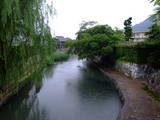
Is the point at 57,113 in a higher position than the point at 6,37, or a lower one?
lower

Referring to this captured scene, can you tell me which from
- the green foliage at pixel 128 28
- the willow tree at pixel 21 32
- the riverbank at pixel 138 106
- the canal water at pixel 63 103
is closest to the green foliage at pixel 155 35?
the riverbank at pixel 138 106

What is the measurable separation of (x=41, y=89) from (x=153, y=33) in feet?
24.2

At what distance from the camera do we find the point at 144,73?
988 centimetres

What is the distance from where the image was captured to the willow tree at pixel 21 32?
456cm

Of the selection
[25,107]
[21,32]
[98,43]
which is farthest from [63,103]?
[98,43]

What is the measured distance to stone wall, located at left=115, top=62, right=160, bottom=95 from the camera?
7293 millimetres

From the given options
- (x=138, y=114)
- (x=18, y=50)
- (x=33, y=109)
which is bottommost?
(x=33, y=109)

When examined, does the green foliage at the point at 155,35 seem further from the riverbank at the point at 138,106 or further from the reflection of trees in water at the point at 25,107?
the reflection of trees in water at the point at 25,107

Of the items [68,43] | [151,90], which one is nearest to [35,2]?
[151,90]

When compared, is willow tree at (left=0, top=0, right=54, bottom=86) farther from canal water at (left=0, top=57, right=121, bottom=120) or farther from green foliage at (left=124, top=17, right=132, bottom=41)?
green foliage at (left=124, top=17, right=132, bottom=41)

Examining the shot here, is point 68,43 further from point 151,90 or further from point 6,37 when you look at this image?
point 6,37

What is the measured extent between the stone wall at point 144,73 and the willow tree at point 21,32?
5.06m

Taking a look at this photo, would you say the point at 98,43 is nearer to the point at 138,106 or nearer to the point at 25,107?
the point at 25,107

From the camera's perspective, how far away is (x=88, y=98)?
791 cm
